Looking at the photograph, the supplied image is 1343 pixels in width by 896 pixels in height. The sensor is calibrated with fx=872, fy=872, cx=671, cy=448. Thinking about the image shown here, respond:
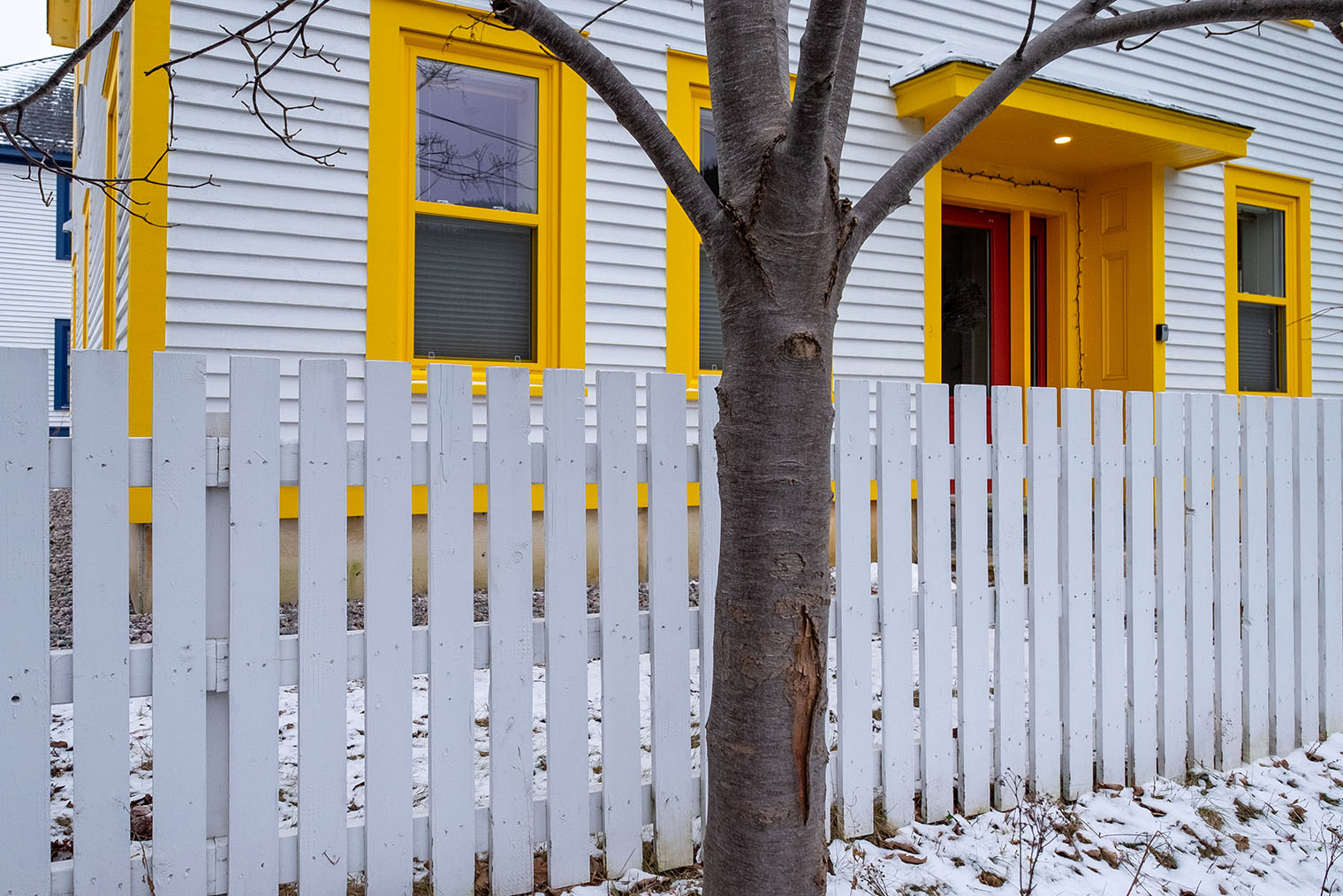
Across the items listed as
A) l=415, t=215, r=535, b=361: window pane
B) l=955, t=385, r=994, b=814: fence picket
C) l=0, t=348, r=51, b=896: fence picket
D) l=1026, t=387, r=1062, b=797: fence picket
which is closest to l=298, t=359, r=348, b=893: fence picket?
l=0, t=348, r=51, b=896: fence picket

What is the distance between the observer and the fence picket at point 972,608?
9.34 feet

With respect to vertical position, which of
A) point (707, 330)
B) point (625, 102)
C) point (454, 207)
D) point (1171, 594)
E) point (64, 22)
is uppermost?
point (64, 22)

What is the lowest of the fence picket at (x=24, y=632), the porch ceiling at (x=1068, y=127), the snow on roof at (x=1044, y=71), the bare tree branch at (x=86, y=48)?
the fence picket at (x=24, y=632)

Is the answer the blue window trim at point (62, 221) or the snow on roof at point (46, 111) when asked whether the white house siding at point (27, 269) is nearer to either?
the blue window trim at point (62, 221)

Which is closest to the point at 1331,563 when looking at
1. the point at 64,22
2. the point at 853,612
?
the point at 853,612

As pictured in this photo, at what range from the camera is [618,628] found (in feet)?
7.97

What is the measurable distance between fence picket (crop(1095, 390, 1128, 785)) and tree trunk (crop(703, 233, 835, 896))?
5.93ft

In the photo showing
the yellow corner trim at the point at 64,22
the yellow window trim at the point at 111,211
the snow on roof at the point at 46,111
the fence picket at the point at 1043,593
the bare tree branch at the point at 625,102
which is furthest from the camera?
the snow on roof at the point at 46,111

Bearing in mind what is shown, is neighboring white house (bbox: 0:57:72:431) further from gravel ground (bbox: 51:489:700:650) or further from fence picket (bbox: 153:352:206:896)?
fence picket (bbox: 153:352:206:896)

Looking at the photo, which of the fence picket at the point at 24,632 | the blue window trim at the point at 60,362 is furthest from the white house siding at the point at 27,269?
the fence picket at the point at 24,632

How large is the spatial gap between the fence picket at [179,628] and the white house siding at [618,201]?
285 centimetres

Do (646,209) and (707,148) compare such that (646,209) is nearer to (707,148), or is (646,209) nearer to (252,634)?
(707,148)

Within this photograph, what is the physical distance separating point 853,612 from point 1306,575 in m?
2.22

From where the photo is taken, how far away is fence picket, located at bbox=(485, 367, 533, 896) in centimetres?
228
